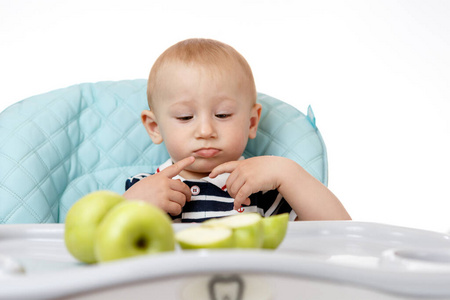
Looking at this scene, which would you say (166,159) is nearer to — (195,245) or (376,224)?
(376,224)

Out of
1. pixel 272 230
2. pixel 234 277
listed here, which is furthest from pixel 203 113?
pixel 234 277

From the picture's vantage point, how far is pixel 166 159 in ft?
4.65

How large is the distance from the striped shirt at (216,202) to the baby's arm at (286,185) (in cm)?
9

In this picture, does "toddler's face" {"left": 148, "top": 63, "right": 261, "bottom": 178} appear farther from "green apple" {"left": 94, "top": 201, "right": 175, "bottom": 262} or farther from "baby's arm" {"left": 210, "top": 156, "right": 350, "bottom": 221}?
"green apple" {"left": 94, "top": 201, "right": 175, "bottom": 262}

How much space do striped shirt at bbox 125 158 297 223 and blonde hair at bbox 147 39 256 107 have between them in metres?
0.23

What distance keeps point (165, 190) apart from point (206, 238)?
567mm

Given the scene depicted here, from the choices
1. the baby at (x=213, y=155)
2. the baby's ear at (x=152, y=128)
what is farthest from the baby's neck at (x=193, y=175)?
the baby's ear at (x=152, y=128)

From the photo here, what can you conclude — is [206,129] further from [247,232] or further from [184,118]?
[247,232]

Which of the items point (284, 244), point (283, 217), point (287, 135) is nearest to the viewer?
point (283, 217)

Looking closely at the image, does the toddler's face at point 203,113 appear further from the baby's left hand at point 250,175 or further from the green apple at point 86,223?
the green apple at point 86,223

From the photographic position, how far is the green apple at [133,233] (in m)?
0.54

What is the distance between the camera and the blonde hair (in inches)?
48.8

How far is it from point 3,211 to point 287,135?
0.70 meters

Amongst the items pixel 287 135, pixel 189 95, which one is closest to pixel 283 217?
pixel 189 95
